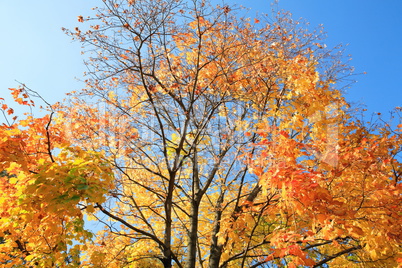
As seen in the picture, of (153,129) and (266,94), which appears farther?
(153,129)

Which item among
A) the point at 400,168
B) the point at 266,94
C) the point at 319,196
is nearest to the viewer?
the point at 319,196

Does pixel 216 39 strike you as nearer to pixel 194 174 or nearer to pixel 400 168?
pixel 194 174

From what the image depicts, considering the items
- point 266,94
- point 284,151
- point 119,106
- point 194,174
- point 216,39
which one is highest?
point 216,39

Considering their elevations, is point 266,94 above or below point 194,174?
above

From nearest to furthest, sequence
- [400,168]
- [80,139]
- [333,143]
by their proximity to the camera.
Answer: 1. [333,143]
2. [400,168]
3. [80,139]

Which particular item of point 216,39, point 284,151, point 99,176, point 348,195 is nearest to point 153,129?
point 216,39

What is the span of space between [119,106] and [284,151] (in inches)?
163

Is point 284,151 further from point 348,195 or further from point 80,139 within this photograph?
point 80,139

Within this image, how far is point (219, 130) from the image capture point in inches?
286

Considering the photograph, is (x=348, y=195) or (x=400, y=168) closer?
(x=348, y=195)

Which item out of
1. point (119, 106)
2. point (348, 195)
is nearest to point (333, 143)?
point (348, 195)

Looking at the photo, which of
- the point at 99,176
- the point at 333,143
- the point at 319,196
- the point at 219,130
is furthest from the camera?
the point at 219,130

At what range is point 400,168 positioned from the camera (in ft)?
15.6

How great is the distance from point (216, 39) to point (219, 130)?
240 cm
